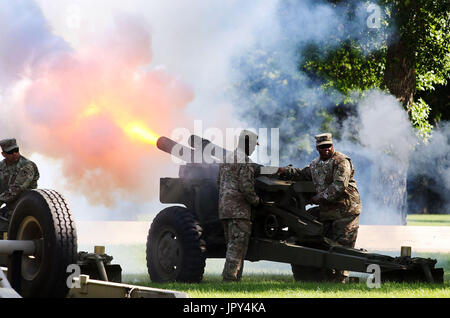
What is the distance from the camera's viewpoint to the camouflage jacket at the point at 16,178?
11953mm

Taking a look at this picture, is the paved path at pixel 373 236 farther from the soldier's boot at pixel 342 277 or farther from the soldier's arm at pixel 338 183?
the soldier's arm at pixel 338 183

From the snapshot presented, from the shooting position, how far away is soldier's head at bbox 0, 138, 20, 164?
1245 centimetres

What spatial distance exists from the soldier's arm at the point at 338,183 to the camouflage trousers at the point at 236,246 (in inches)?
36.7

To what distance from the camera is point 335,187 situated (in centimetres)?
1205

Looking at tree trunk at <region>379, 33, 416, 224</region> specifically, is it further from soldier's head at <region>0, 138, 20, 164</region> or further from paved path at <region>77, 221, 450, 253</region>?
soldier's head at <region>0, 138, 20, 164</region>

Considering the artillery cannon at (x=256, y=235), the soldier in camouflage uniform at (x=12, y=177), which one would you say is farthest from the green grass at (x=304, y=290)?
the soldier in camouflage uniform at (x=12, y=177)

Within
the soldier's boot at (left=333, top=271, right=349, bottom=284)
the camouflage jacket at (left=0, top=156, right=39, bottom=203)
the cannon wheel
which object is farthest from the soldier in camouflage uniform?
the soldier's boot at (left=333, top=271, right=349, bottom=284)

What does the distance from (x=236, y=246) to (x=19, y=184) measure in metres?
2.51

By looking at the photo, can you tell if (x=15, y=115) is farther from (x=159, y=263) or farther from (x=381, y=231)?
(x=381, y=231)

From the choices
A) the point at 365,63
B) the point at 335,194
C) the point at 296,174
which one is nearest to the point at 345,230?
the point at 335,194

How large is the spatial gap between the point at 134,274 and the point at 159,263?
1816 millimetres

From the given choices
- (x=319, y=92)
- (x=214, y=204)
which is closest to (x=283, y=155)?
(x=319, y=92)

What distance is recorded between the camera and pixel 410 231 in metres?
21.6
